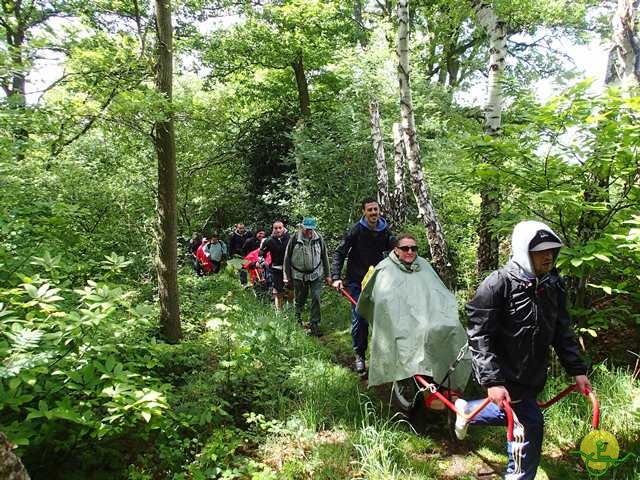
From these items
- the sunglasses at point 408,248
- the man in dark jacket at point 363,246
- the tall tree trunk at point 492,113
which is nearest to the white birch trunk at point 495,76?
the tall tree trunk at point 492,113

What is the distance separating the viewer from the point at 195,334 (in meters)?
6.97

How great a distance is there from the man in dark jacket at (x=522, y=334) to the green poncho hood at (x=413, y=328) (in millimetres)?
944

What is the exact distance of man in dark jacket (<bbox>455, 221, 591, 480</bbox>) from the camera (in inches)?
113

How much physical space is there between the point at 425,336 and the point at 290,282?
4.19 metres

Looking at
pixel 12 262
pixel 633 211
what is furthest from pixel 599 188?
pixel 12 262

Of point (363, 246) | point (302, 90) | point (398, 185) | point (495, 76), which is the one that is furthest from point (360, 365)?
point (302, 90)

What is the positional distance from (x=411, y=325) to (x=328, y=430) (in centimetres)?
134

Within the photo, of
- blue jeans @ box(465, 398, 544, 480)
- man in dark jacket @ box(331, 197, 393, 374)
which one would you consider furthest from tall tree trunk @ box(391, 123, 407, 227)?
blue jeans @ box(465, 398, 544, 480)

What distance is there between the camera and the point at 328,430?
4188 millimetres

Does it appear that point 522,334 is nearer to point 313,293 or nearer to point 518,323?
point 518,323

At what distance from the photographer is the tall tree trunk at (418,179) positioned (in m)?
7.06

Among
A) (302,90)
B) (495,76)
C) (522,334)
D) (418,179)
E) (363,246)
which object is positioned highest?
(302,90)

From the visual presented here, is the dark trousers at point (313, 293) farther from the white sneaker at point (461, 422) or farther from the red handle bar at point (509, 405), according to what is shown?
the white sneaker at point (461, 422)

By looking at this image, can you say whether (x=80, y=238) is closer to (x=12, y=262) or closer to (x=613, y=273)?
(x=12, y=262)
